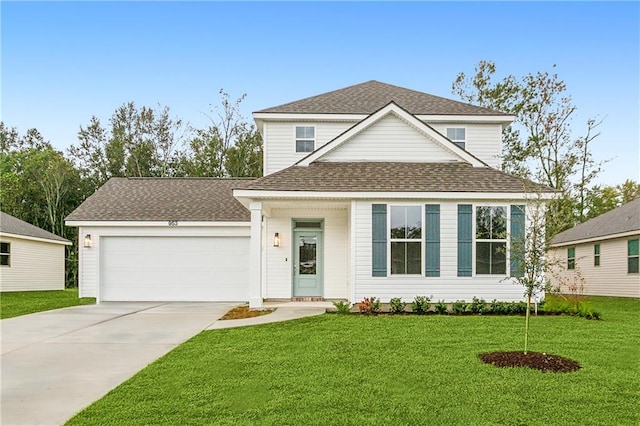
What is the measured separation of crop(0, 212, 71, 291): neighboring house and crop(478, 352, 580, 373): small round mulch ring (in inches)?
823

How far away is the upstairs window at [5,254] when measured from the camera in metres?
20.8

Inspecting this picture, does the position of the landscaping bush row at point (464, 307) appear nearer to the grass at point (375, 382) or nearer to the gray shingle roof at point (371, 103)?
the grass at point (375, 382)

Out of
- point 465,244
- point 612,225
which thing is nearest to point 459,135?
point 465,244

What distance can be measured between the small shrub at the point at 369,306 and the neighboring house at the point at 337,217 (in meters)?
0.90

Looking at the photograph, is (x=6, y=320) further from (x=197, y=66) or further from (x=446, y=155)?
(x=197, y=66)

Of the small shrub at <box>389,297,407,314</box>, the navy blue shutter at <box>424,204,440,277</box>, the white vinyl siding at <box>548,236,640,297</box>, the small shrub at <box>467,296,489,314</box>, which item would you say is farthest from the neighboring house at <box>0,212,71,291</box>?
the white vinyl siding at <box>548,236,640,297</box>

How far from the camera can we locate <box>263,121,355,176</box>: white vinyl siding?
50.2ft

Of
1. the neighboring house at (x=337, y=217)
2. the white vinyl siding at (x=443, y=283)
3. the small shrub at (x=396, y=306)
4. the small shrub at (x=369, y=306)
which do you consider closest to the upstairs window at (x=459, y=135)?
the neighboring house at (x=337, y=217)

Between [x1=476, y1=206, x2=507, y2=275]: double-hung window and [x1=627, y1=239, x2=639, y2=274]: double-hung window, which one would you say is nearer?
[x1=476, y1=206, x2=507, y2=275]: double-hung window

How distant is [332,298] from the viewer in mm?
14281

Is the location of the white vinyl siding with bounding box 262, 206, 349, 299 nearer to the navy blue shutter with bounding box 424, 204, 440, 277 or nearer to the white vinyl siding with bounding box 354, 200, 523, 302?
the white vinyl siding with bounding box 354, 200, 523, 302

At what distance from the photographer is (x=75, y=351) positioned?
758 centimetres

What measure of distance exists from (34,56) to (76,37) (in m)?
2.59

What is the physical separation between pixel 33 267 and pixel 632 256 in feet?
86.1
